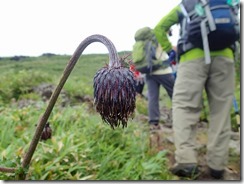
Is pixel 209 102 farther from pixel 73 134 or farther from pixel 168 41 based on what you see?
pixel 73 134

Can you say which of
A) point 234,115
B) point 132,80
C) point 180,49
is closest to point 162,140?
point 234,115

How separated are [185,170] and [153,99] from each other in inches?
13.5

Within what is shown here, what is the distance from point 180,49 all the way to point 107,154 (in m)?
0.51

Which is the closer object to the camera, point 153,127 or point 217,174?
point 217,174

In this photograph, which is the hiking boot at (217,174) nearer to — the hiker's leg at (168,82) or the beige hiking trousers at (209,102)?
the beige hiking trousers at (209,102)

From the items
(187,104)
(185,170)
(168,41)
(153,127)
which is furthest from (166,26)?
(185,170)

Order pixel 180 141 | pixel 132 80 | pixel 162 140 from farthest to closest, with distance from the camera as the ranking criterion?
pixel 162 140 < pixel 180 141 < pixel 132 80

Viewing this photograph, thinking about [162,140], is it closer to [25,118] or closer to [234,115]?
[234,115]

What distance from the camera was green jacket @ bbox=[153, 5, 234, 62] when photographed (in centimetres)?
165

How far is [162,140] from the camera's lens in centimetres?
195

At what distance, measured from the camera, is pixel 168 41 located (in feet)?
5.56

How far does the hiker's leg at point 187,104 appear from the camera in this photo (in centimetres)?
168

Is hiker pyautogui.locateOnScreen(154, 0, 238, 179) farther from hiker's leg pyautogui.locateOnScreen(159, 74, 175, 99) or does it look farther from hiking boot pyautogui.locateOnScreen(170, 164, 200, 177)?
hiker's leg pyautogui.locateOnScreen(159, 74, 175, 99)

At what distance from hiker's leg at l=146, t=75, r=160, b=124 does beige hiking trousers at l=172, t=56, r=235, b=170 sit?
13cm
